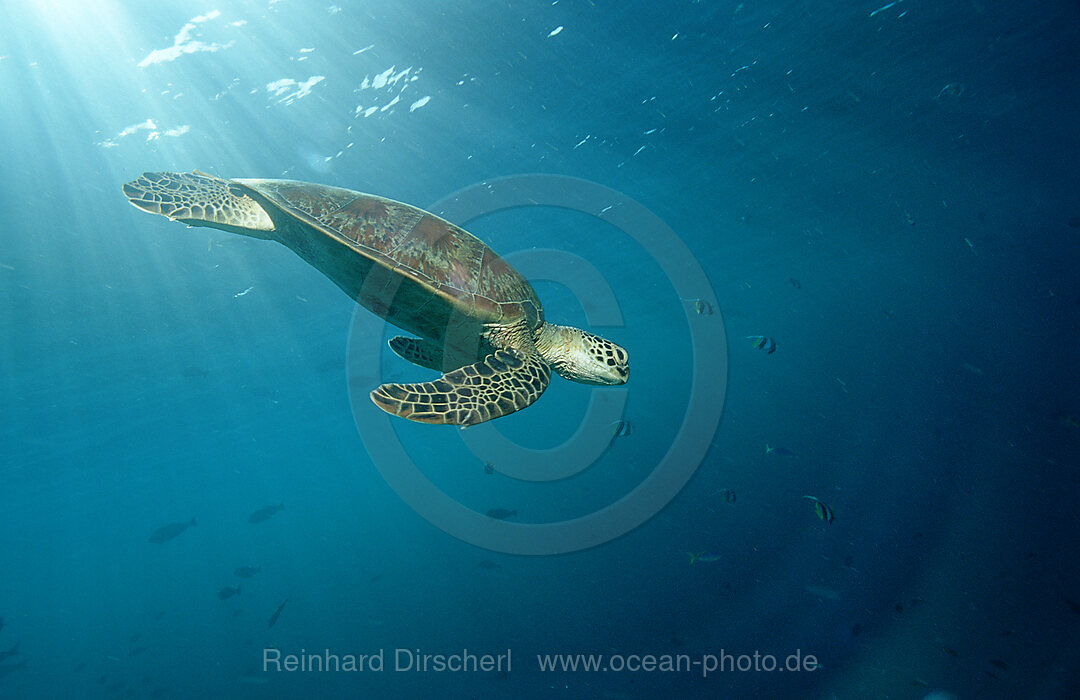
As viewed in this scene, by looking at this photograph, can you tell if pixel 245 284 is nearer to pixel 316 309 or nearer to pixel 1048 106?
pixel 316 309

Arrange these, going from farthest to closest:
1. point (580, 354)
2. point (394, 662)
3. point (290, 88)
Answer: point (394, 662), point (290, 88), point (580, 354)

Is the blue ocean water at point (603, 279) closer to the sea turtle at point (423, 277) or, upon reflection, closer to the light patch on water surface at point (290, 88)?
the light patch on water surface at point (290, 88)

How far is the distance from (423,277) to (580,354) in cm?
199

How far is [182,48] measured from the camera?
731 centimetres

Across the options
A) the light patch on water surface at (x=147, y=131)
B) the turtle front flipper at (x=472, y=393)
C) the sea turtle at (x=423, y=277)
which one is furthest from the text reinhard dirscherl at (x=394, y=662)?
the light patch on water surface at (x=147, y=131)

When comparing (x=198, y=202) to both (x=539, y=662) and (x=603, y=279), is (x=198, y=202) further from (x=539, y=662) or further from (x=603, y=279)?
(x=603, y=279)

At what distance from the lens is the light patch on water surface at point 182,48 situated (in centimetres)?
708

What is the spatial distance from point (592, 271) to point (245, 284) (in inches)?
539

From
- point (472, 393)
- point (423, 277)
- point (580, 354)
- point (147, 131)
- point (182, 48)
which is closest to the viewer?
point (472, 393)

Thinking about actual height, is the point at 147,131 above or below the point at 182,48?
below

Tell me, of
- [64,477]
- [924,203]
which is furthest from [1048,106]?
[64,477]

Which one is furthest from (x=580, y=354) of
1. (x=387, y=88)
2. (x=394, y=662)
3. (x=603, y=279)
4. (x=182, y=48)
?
(x=603, y=279)

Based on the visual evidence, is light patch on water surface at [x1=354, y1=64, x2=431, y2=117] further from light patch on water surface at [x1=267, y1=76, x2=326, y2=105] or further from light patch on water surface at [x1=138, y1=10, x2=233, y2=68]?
light patch on water surface at [x1=138, y1=10, x2=233, y2=68]

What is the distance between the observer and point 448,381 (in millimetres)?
3520
